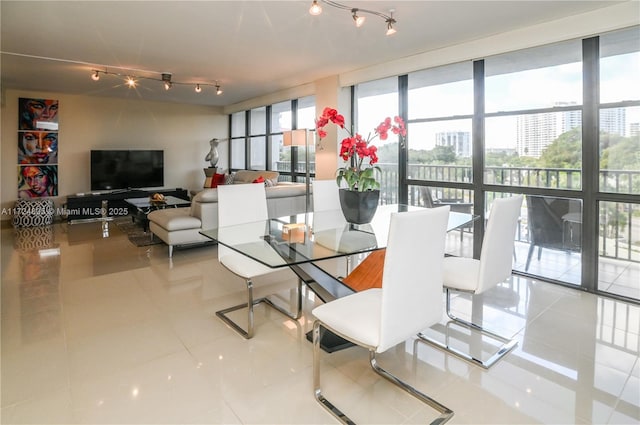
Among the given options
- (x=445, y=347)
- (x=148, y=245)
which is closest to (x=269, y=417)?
(x=445, y=347)

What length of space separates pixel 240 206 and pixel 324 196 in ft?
3.31

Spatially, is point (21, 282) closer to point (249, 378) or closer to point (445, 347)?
point (249, 378)

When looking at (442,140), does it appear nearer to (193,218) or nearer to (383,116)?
(383,116)

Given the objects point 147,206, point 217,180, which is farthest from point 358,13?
point 217,180

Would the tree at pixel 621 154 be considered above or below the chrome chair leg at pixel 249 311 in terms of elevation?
above

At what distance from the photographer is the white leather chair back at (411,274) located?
154 centimetres

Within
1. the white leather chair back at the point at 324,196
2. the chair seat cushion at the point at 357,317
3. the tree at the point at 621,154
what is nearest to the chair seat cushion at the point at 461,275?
the chair seat cushion at the point at 357,317

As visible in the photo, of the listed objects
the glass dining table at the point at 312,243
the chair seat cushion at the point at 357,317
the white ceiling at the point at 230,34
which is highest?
the white ceiling at the point at 230,34

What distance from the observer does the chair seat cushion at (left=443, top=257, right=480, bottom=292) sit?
2303mm

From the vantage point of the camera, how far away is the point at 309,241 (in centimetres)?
238

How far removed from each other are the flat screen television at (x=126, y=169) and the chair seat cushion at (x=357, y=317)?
7343 millimetres

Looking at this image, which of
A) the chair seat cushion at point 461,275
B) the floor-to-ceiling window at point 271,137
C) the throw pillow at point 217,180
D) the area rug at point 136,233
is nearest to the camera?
the chair seat cushion at point 461,275

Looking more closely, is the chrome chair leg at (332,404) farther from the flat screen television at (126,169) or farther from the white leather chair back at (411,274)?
the flat screen television at (126,169)

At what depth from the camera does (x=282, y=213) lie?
5.30 metres
